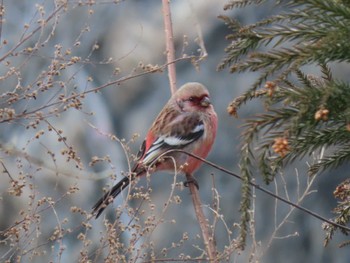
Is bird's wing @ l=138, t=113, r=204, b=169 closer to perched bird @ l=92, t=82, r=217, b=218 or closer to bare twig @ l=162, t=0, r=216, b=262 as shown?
perched bird @ l=92, t=82, r=217, b=218

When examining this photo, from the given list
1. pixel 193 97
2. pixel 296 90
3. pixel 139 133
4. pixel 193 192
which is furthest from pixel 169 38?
pixel 139 133

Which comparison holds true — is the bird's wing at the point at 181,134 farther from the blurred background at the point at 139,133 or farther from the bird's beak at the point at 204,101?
the blurred background at the point at 139,133

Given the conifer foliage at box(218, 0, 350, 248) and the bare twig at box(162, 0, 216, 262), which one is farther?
the bare twig at box(162, 0, 216, 262)

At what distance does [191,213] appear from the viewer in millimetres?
8406

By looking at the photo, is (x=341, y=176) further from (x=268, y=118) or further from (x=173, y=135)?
(x=268, y=118)

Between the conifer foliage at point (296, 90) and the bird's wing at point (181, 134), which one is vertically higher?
the bird's wing at point (181, 134)

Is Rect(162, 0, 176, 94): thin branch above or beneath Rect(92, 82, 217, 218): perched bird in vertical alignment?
above

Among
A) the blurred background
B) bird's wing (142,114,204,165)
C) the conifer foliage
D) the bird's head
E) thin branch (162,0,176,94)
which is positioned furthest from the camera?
the blurred background

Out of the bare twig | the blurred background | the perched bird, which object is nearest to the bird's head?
the perched bird

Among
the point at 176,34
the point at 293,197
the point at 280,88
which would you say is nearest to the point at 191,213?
the point at 293,197

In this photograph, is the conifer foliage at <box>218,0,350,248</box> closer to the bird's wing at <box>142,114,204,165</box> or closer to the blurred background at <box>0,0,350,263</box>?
Result: the bird's wing at <box>142,114,204,165</box>

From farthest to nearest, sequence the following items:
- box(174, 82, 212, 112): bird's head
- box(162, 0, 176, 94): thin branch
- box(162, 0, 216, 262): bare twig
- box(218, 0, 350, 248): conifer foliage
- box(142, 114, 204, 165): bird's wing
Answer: box(142, 114, 204, 165): bird's wing, box(174, 82, 212, 112): bird's head, box(162, 0, 176, 94): thin branch, box(162, 0, 216, 262): bare twig, box(218, 0, 350, 248): conifer foliage

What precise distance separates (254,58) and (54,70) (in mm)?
1281

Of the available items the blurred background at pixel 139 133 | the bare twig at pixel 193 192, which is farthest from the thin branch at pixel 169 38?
the blurred background at pixel 139 133
